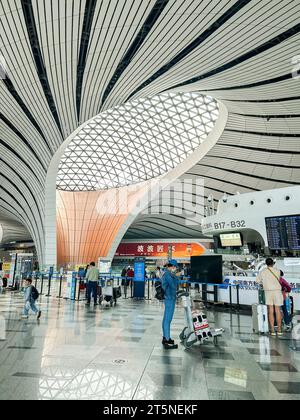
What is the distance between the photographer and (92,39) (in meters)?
13.2

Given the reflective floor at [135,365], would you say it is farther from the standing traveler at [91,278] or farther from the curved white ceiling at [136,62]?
the curved white ceiling at [136,62]

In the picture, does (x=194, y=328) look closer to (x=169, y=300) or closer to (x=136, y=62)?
(x=169, y=300)

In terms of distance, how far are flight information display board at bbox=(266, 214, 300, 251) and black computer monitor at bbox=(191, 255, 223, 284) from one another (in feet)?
7.67

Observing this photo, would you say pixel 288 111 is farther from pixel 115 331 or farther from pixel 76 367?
pixel 76 367

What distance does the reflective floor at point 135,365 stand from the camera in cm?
354

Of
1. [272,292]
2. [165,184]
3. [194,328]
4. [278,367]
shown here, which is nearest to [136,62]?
[272,292]

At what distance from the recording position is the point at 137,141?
3772 cm

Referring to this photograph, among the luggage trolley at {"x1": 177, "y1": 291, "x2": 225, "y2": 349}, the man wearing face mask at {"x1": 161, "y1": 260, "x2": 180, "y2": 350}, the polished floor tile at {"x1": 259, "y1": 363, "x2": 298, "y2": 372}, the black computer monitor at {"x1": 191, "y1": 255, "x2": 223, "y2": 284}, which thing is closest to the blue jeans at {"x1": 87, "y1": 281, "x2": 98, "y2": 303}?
the black computer monitor at {"x1": 191, "y1": 255, "x2": 223, "y2": 284}

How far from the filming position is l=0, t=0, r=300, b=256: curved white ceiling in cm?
1179

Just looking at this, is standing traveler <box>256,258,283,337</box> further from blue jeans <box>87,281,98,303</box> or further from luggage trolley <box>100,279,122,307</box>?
blue jeans <box>87,281,98,303</box>

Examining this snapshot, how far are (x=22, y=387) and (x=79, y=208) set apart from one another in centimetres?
4336
